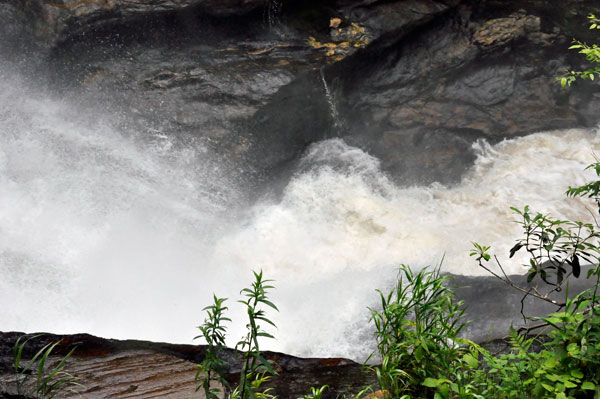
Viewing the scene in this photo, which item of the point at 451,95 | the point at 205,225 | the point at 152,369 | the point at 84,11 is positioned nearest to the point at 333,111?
the point at 451,95

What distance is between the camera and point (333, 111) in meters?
8.74

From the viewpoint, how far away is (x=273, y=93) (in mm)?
8062

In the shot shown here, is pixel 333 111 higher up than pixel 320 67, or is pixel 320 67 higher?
pixel 320 67

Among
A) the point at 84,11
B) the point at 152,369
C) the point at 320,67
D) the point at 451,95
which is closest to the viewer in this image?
the point at 152,369

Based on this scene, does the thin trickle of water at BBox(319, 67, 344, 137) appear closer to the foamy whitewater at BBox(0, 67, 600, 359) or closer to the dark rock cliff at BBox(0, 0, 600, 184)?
→ the dark rock cliff at BBox(0, 0, 600, 184)

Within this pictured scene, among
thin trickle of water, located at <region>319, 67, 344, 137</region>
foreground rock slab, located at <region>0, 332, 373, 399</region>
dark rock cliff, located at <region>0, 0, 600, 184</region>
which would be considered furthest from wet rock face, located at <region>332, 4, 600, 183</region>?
foreground rock slab, located at <region>0, 332, 373, 399</region>

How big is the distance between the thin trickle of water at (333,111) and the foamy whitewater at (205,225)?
0.45m

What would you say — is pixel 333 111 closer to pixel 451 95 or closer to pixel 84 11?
pixel 451 95

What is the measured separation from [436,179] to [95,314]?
18.9 ft

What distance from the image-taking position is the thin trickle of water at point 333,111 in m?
8.40

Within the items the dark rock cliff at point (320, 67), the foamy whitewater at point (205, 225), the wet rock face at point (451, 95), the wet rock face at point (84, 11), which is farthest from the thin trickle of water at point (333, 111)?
the wet rock face at point (84, 11)

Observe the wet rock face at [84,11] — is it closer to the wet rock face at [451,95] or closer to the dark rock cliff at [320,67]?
the dark rock cliff at [320,67]

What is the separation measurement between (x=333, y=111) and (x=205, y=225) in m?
3.07

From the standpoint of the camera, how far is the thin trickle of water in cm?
840
